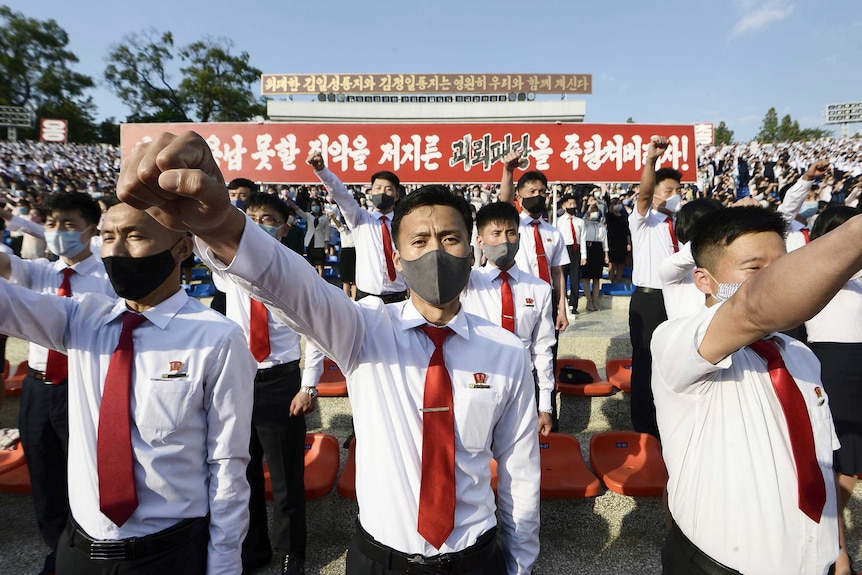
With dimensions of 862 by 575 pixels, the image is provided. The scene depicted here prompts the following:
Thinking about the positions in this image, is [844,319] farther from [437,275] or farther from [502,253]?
[437,275]

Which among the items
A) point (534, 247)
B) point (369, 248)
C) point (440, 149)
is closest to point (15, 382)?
point (369, 248)

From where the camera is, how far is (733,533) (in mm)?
1428

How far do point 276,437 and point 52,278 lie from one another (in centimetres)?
185

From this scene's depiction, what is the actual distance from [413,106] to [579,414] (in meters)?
33.6

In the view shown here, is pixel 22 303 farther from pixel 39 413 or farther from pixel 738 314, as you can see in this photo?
pixel 738 314

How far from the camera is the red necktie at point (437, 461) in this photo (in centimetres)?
138

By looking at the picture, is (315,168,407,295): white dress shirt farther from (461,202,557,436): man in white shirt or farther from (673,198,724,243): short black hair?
(673,198,724,243): short black hair

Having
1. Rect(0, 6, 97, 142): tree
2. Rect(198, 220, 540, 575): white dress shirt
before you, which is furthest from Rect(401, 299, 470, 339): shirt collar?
Rect(0, 6, 97, 142): tree

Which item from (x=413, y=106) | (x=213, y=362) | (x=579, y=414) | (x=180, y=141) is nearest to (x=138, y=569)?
(x=213, y=362)

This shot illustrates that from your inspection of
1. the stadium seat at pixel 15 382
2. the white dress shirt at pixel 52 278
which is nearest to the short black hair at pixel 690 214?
the white dress shirt at pixel 52 278

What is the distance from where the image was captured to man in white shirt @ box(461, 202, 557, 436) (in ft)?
10.9

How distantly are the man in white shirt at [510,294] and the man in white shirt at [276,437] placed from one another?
4.45 feet

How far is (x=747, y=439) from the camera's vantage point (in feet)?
4.68

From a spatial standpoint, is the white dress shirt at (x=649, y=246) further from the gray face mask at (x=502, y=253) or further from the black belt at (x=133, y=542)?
the black belt at (x=133, y=542)
